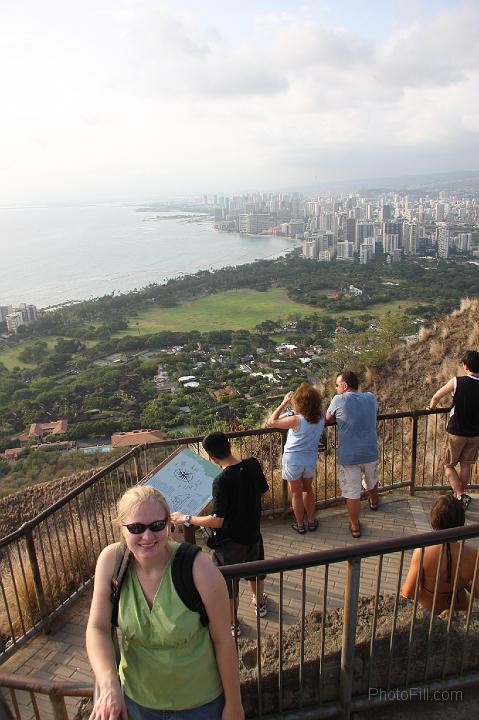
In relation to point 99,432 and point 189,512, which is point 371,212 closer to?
point 99,432

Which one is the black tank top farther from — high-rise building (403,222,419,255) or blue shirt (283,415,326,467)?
high-rise building (403,222,419,255)

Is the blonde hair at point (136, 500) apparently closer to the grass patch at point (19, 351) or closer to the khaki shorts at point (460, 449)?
the khaki shorts at point (460, 449)

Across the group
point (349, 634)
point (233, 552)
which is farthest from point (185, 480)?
point (349, 634)

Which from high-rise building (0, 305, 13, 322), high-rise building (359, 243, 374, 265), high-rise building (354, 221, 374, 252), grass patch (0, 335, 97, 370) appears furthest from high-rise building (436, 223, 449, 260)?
high-rise building (0, 305, 13, 322)

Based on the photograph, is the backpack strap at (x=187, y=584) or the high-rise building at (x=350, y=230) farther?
the high-rise building at (x=350, y=230)

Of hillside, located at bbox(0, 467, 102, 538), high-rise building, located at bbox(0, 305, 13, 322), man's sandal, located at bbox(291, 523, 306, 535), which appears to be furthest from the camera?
high-rise building, located at bbox(0, 305, 13, 322)

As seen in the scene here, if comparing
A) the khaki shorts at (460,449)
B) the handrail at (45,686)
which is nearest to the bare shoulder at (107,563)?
the handrail at (45,686)

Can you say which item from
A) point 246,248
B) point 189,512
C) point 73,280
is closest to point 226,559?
point 189,512
